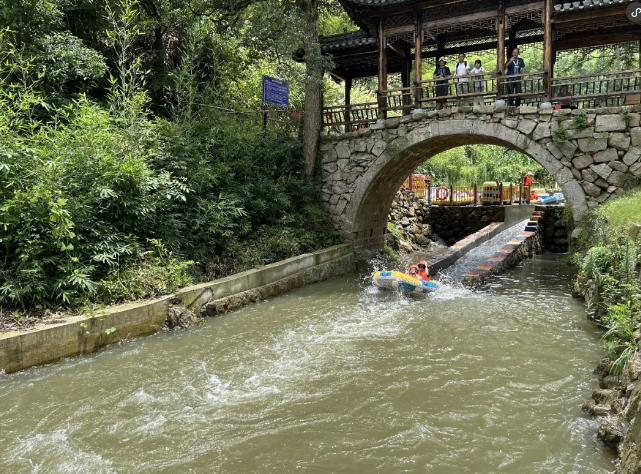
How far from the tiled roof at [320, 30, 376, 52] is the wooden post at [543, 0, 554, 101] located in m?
4.34

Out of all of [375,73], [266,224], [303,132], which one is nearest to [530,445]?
[266,224]

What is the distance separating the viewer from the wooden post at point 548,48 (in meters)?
10.6

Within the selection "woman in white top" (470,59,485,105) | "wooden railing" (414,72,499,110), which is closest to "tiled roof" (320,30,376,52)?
→ "wooden railing" (414,72,499,110)

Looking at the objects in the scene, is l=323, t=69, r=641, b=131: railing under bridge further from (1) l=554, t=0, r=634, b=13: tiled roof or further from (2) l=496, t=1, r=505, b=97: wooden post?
(1) l=554, t=0, r=634, b=13: tiled roof

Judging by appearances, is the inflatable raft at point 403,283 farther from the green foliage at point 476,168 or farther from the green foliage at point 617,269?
the green foliage at point 476,168

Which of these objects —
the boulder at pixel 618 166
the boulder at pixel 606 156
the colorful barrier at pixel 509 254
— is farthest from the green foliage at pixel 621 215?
the colorful barrier at pixel 509 254

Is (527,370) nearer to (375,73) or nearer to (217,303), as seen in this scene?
(217,303)

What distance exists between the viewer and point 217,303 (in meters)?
8.10

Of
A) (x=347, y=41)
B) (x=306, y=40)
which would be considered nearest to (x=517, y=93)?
(x=306, y=40)

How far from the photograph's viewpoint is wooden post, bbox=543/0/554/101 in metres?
10.6

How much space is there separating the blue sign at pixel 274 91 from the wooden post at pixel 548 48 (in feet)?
20.4

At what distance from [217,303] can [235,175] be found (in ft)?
12.4

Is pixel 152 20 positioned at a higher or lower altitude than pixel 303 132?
higher

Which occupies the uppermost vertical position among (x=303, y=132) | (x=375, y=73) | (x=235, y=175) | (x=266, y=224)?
(x=375, y=73)
